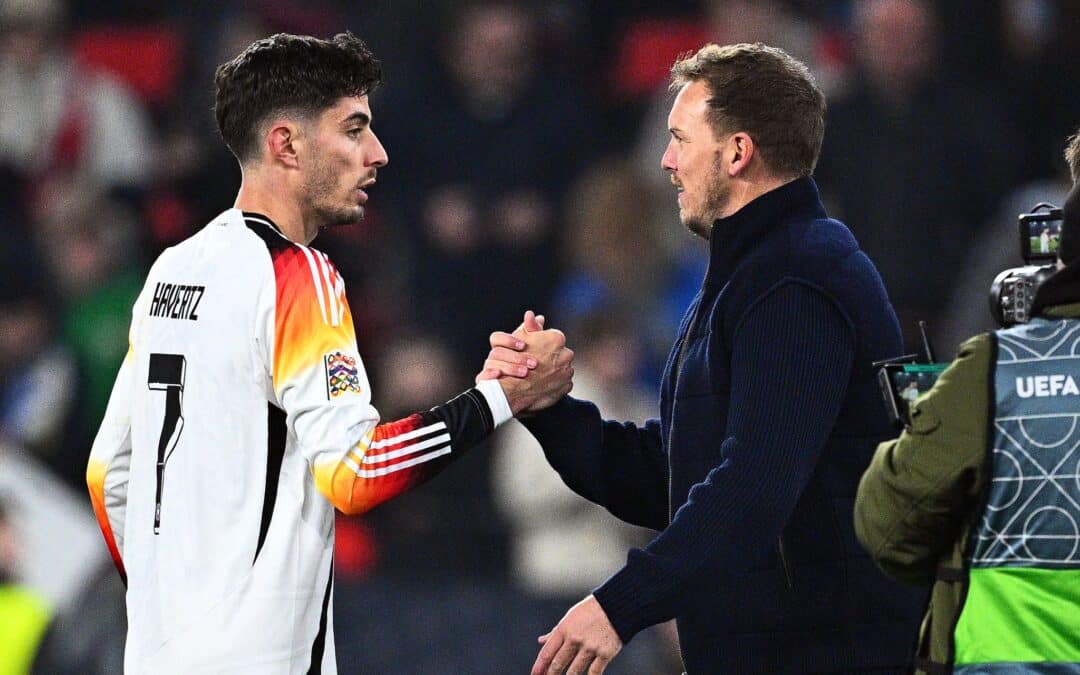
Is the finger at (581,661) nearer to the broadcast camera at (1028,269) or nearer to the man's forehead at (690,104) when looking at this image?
the broadcast camera at (1028,269)

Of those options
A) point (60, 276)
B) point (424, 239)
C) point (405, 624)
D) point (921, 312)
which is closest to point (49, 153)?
point (60, 276)

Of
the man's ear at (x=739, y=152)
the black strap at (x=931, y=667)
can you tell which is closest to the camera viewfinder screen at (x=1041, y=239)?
the man's ear at (x=739, y=152)

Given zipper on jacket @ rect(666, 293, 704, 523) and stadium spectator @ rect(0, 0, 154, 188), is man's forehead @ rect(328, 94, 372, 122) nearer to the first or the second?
zipper on jacket @ rect(666, 293, 704, 523)

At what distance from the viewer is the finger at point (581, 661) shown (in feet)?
9.50

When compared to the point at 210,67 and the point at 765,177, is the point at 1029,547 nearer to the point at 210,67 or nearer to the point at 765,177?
the point at 765,177

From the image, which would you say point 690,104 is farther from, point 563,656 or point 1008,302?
point 563,656

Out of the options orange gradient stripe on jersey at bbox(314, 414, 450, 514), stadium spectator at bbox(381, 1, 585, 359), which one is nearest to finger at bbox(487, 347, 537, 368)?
orange gradient stripe on jersey at bbox(314, 414, 450, 514)

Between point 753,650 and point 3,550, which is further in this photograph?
point 3,550

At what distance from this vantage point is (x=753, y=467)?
2957 millimetres

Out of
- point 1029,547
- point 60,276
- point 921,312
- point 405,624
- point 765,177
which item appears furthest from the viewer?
point 60,276

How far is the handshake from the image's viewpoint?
3445 millimetres

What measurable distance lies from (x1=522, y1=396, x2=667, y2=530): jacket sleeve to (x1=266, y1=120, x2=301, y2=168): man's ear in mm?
844

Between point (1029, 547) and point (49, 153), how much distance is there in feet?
20.1

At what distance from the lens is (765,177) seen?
3359mm
